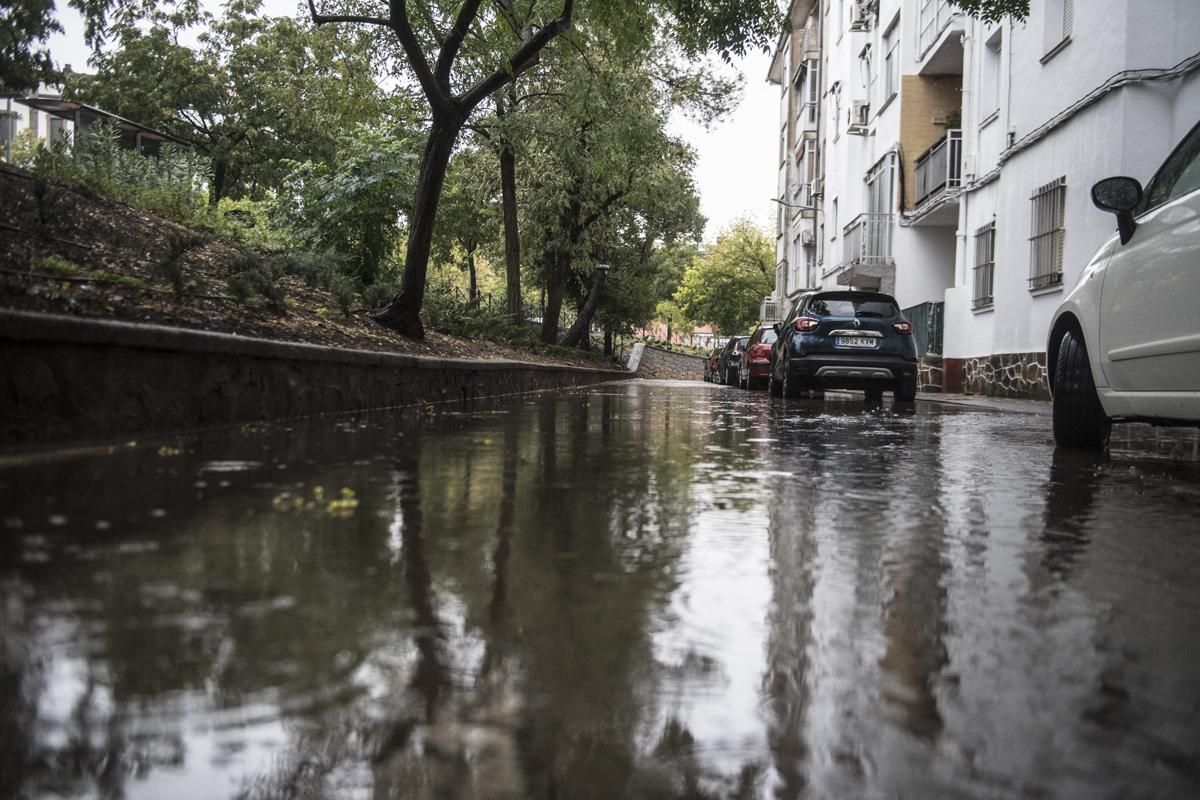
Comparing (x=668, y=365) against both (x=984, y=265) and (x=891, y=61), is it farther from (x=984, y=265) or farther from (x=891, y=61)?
(x=984, y=265)

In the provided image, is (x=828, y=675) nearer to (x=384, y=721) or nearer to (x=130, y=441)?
(x=384, y=721)

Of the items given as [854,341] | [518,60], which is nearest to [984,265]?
[854,341]

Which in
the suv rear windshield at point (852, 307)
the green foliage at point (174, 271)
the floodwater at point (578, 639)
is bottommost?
the floodwater at point (578, 639)

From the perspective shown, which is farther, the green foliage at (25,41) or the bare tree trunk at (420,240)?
the bare tree trunk at (420,240)

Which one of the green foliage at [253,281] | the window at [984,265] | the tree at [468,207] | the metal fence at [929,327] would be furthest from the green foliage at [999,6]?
the metal fence at [929,327]

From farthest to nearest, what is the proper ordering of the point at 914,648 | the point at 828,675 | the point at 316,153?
the point at 316,153 < the point at 914,648 < the point at 828,675

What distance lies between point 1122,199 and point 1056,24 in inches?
532

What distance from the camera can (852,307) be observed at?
15.7 meters

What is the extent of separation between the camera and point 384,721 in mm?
1660

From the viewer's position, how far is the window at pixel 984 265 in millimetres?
21422

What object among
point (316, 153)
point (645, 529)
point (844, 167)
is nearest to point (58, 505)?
point (645, 529)

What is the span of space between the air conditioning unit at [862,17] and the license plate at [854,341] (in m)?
20.5

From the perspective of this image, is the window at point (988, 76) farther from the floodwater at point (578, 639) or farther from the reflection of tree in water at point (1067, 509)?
the floodwater at point (578, 639)

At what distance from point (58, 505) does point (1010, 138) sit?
63.6 feet
